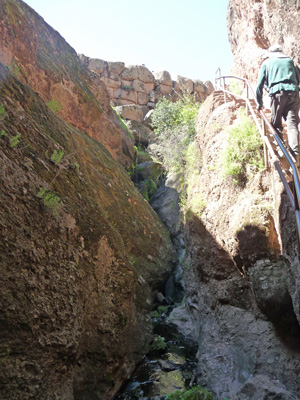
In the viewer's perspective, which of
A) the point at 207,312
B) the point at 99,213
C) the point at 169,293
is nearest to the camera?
the point at 99,213

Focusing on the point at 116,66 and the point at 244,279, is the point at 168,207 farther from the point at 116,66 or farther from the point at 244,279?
the point at 116,66

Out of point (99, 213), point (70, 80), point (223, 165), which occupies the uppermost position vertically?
point (70, 80)

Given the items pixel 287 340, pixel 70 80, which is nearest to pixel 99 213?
pixel 287 340

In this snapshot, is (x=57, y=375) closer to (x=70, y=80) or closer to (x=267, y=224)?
(x=267, y=224)

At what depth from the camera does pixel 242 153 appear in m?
7.21

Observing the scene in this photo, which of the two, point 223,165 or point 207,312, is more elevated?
point 223,165

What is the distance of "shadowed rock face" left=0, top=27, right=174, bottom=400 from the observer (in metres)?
3.89

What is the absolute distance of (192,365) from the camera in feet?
24.5

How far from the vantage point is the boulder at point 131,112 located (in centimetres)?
2439

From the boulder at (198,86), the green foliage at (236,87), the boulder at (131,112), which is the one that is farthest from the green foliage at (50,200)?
the boulder at (198,86)

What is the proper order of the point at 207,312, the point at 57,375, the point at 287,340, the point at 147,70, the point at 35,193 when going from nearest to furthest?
the point at 57,375, the point at 35,193, the point at 287,340, the point at 207,312, the point at 147,70

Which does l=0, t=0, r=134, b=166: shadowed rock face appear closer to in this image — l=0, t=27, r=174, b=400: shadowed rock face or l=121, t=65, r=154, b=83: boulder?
l=0, t=27, r=174, b=400: shadowed rock face

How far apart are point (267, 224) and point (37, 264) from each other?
405cm

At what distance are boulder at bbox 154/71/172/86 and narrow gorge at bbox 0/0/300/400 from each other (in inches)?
660
